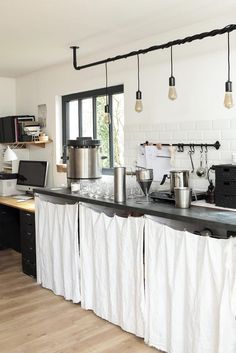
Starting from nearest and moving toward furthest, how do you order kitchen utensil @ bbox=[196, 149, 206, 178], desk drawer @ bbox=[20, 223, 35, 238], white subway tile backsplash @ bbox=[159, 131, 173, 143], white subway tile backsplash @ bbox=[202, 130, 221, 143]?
1. white subway tile backsplash @ bbox=[202, 130, 221, 143]
2. kitchen utensil @ bbox=[196, 149, 206, 178]
3. white subway tile backsplash @ bbox=[159, 131, 173, 143]
4. desk drawer @ bbox=[20, 223, 35, 238]

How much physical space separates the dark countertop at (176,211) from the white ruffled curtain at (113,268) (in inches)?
3.5

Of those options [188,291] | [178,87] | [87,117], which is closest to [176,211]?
[188,291]

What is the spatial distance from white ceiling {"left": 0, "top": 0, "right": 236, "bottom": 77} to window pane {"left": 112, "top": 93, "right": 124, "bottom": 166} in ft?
1.78

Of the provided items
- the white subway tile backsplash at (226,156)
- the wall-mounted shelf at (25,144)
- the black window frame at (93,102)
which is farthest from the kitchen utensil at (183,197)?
the wall-mounted shelf at (25,144)

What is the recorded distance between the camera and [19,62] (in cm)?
455

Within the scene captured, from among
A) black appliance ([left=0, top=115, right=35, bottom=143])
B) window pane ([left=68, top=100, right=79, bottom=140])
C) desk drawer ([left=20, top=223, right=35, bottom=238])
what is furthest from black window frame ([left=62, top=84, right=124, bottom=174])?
desk drawer ([left=20, top=223, right=35, bottom=238])

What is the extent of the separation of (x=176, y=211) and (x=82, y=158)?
1.42 m

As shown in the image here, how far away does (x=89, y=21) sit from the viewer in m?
3.05

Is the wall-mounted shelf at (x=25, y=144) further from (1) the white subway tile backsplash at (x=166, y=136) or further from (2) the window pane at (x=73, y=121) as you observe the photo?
(1) the white subway tile backsplash at (x=166, y=136)

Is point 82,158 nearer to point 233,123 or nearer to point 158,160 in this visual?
point 158,160

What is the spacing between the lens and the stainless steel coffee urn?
3.72 m

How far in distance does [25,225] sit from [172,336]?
2.12 meters

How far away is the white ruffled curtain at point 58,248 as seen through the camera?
11.0 feet

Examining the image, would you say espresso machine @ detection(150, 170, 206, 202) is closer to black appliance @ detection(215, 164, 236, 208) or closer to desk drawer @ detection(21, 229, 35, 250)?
black appliance @ detection(215, 164, 236, 208)
